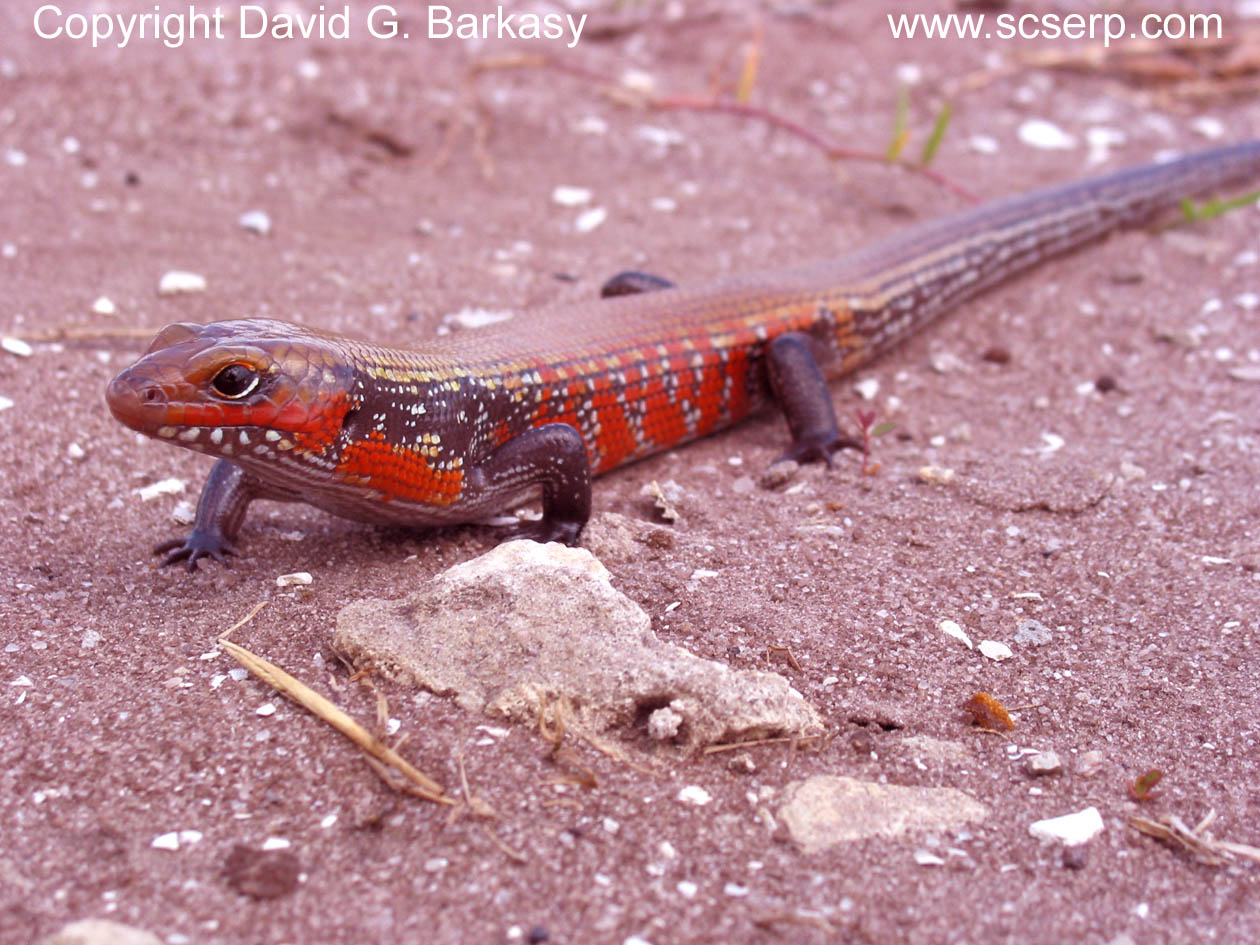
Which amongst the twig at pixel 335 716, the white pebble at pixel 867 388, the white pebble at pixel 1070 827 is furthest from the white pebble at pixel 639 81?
the white pebble at pixel 1070 827

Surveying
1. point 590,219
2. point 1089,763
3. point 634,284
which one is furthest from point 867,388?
point 1089,763

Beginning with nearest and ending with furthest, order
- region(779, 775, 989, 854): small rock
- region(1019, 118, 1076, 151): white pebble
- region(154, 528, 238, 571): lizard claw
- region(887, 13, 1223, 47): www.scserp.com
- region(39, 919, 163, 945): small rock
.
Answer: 1. region(39, 919, 163, 945): small rock
2. region(779, 775, 989, 854): small rock
3. region(154, 528, 238, 571): lizard claw
4. region(1019, 118, 1076, 151): white pebble
5. region(887, 13, 1223, 47): www.scserp.com

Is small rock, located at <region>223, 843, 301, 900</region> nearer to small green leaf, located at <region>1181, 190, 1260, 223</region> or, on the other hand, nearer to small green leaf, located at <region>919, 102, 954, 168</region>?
small green leaf, located at <region>919, 102, 954, 168</region>

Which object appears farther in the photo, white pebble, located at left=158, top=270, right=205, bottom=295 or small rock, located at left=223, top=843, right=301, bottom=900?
white pebble, located at left=158, top=270, right=205, bottom=295

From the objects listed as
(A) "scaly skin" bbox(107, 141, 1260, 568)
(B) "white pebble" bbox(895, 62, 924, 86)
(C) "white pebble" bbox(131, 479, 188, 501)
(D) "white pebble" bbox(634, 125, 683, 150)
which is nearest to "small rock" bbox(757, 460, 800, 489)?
(A) "scaly skin" bbox(107, 141, 1260, 568)

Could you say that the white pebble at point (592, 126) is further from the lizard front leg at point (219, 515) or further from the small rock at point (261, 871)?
the small rock at point (261, 871)

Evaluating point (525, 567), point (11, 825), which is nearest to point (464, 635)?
point (525, 567)
